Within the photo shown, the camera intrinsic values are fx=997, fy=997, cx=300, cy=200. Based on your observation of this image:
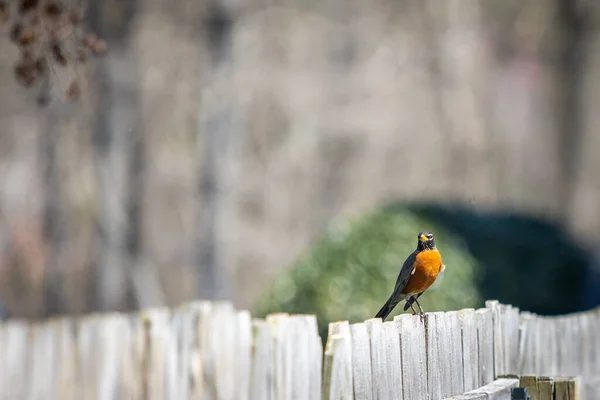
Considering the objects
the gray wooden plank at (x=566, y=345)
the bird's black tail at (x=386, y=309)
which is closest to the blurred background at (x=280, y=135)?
the gray wooden plank at (x=566, y=345)

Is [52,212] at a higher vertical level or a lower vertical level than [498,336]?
higher

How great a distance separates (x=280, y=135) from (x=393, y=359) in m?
17.2

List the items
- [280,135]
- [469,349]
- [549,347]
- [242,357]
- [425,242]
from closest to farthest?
[242,357], [469,349], [425,242], [549,347], [280,135]

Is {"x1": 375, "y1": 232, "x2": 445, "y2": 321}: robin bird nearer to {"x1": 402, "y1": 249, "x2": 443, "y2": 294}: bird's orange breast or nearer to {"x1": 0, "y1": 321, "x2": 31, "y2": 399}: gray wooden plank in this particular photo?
{"x1": 402, "y1": 249, "x2": 443, "y2": 294}: bird's orange breast

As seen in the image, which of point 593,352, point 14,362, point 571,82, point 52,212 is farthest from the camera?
point 571,82

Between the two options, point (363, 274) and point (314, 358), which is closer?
point (314, 358)

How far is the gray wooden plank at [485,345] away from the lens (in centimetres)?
480

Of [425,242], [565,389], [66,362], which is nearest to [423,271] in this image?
[425,242]

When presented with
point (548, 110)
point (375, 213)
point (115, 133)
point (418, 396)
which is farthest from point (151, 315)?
→ point (548, 110)

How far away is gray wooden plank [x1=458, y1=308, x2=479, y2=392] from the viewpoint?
15.1ft

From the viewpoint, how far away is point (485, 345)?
16.0ft

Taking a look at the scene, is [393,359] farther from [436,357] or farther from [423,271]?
[423,271]

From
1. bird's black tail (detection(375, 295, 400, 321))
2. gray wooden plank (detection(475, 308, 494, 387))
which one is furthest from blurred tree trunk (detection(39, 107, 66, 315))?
gray wooden plank (detection(475, 308, 494, 387))

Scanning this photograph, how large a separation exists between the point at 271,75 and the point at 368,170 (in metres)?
2.90
